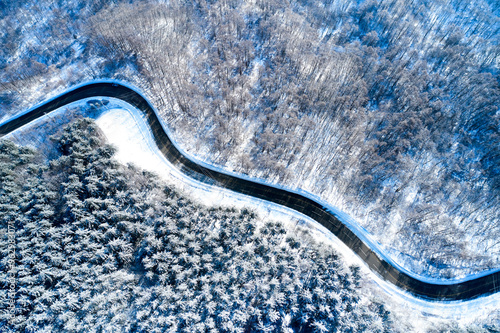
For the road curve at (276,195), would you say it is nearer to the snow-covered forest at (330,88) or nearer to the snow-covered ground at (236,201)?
the snow-covered ground at (236,201)

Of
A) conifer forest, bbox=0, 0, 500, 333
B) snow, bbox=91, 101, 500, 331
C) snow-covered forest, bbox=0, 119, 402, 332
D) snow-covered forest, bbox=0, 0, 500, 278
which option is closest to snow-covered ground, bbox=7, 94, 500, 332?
snow, bbox=91, 101, 500, 331

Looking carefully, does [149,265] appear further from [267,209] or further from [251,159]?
[251,159]

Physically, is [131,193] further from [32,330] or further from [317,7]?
[317,7]

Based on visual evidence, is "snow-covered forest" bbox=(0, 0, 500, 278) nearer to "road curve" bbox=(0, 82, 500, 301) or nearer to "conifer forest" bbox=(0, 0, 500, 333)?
"conifer forest" bbox=(0, 0, 500, 333)

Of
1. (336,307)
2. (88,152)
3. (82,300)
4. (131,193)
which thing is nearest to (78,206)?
(131,193)

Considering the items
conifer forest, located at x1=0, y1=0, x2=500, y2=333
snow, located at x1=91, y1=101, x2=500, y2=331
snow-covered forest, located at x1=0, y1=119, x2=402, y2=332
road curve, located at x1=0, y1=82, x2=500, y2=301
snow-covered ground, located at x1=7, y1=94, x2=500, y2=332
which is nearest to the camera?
snow-covered forest, located at x1=0, y1=119, x2=402, y2=332

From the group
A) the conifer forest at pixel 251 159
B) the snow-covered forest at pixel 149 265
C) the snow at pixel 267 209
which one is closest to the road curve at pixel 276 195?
the snow at pixel 267 209
